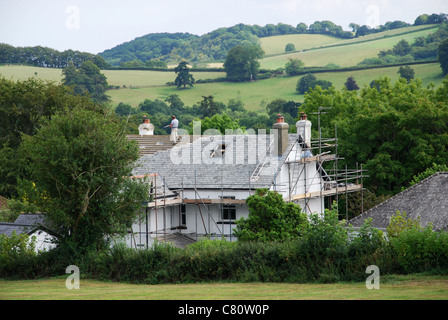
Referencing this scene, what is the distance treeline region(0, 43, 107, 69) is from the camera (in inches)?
6033

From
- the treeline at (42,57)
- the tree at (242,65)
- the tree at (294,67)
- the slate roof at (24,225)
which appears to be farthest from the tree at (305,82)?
the slate roof at (24,225)

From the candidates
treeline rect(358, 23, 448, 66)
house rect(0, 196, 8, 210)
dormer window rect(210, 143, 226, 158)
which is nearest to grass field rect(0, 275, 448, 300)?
dormer window rect(210, 143, 226, 158)

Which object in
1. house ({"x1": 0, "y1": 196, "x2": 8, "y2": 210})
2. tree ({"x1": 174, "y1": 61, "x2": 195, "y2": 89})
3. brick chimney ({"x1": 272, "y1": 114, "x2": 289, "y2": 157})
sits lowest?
house ({"x1": 0, "y1": 196, "x2": 8, "y2": 210})

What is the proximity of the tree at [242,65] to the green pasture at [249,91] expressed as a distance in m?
3.45

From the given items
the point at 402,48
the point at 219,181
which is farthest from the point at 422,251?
the point at 402,48

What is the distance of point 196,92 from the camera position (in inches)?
6029

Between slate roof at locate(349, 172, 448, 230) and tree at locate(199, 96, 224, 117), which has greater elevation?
tree at locate(199, 96, 224, 117)

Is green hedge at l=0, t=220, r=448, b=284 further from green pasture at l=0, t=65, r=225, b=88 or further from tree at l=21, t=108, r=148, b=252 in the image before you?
green pasture at l=0, t=65, r=225, b=88

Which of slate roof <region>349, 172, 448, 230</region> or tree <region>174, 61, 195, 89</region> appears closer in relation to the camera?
slate roof <region>349, 172, 448, 230</region>

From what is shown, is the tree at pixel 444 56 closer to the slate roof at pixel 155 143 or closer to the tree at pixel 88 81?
the tree at pixel 88 81

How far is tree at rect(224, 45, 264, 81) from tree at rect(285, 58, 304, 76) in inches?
289

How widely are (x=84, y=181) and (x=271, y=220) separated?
1046cm
